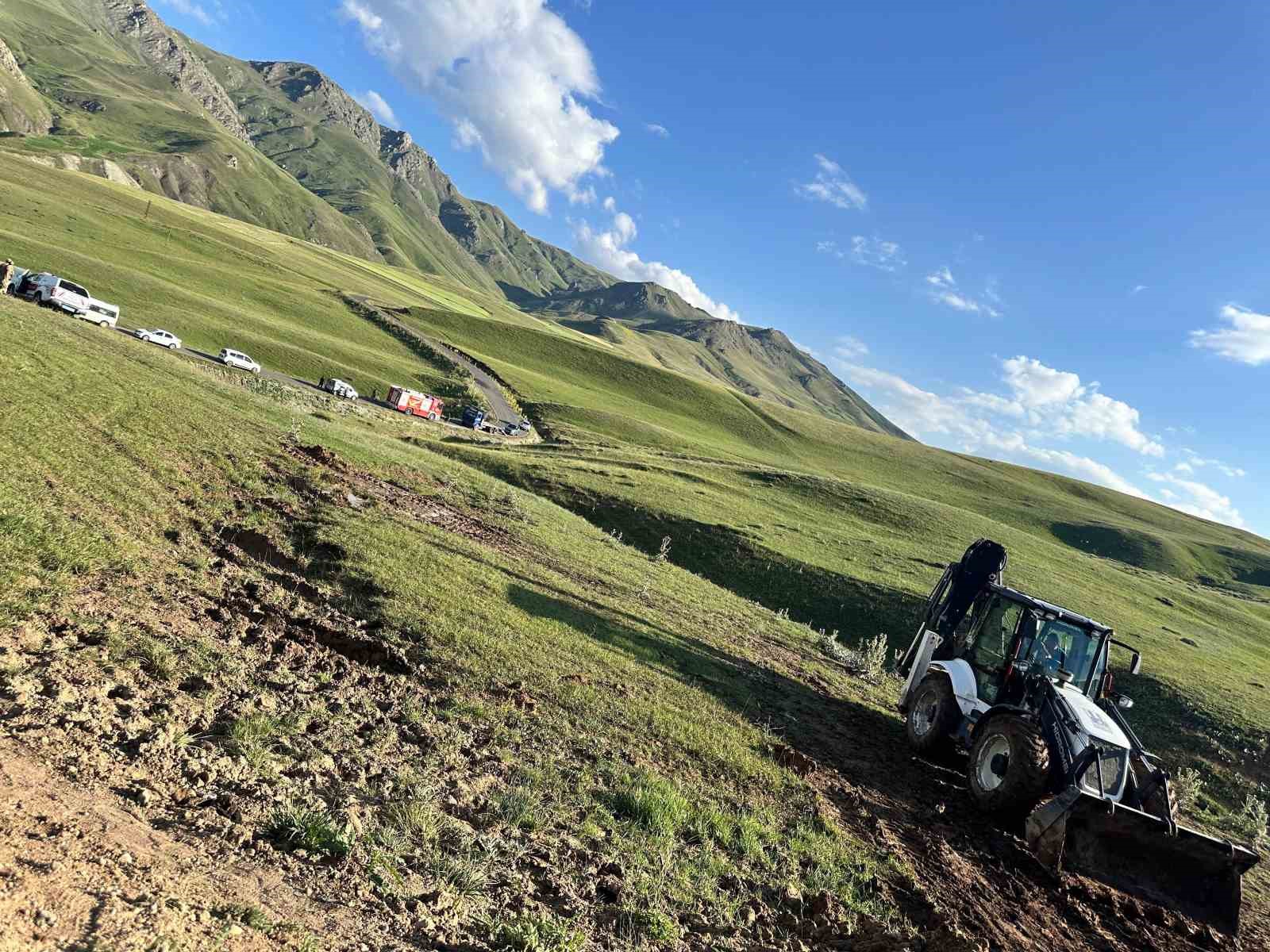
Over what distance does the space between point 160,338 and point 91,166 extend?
179m

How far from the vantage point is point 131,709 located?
21.4ft

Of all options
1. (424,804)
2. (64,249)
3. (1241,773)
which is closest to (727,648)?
(424,804)

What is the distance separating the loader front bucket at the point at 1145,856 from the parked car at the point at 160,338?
54.7 m

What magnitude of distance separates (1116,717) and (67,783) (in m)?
15.7

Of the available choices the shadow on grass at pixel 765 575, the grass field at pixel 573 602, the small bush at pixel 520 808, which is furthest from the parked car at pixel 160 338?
the small bush at pixel 520 808

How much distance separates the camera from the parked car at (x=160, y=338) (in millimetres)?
45281

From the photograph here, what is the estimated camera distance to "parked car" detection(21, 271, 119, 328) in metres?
36.8

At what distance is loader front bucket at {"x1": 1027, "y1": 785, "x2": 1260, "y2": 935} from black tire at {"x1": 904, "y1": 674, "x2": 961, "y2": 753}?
10.2ft

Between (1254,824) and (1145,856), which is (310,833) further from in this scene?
(1254,824)

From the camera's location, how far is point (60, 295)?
37.2 m

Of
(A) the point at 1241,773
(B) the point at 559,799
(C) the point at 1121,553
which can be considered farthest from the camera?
(C) the point at 1121,553

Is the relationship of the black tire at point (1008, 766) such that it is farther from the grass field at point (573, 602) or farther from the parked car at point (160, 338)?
the parked car at point (160, 338)

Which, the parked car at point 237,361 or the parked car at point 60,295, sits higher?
the parked car at point 60,295

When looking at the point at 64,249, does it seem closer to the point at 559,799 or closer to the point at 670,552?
the point at 670,552
